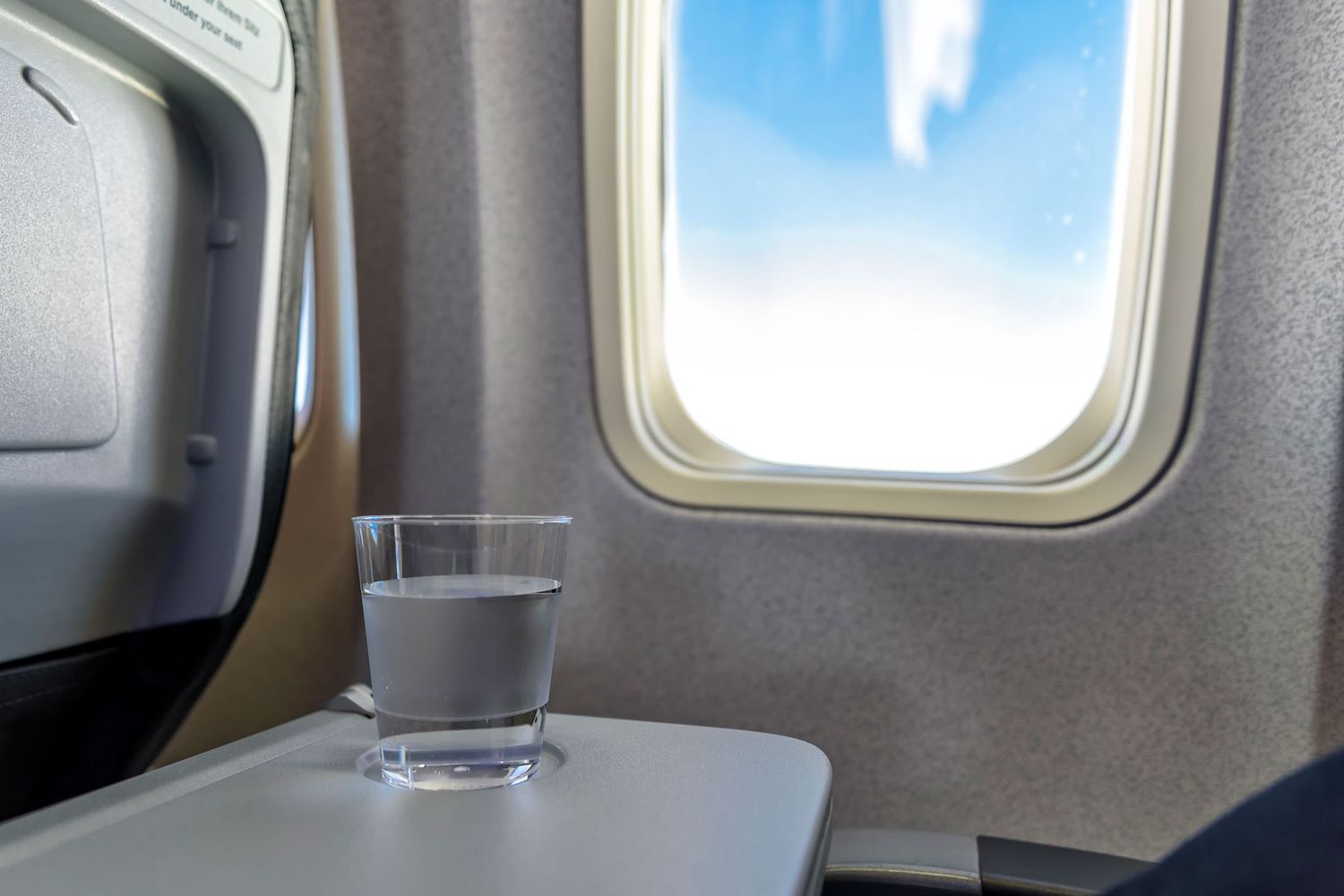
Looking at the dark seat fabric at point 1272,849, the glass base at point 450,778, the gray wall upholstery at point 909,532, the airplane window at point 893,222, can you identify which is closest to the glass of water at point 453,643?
the glass base at point 450,778

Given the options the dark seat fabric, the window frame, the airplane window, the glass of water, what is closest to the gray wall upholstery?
the window frame

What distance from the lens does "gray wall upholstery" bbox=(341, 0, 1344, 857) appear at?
0.81 meters

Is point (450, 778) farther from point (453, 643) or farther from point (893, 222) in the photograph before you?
point (893, 222)

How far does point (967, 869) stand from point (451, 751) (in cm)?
41

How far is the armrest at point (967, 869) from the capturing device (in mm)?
644

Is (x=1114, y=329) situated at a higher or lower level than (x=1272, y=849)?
higher

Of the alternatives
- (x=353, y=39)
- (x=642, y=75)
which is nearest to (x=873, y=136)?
(x=642, y=75)

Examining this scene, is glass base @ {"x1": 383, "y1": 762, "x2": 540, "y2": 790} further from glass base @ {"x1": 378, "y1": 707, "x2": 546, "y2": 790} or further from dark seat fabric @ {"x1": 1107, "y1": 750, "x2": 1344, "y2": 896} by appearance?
dark seat fabric @ {"x1": 1107, "y1": 750, "x2": 1344, "y2": 896}

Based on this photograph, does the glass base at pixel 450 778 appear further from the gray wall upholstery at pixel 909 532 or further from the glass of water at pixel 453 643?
the gray wall upholstery at pixel 909 532

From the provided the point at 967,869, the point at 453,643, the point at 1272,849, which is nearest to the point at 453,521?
the point at 453,643

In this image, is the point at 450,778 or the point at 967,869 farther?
the point at 967,869

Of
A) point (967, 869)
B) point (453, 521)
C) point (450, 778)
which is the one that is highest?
point (453, 521)

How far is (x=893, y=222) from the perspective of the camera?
3.23 ft

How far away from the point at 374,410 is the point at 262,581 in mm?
290
